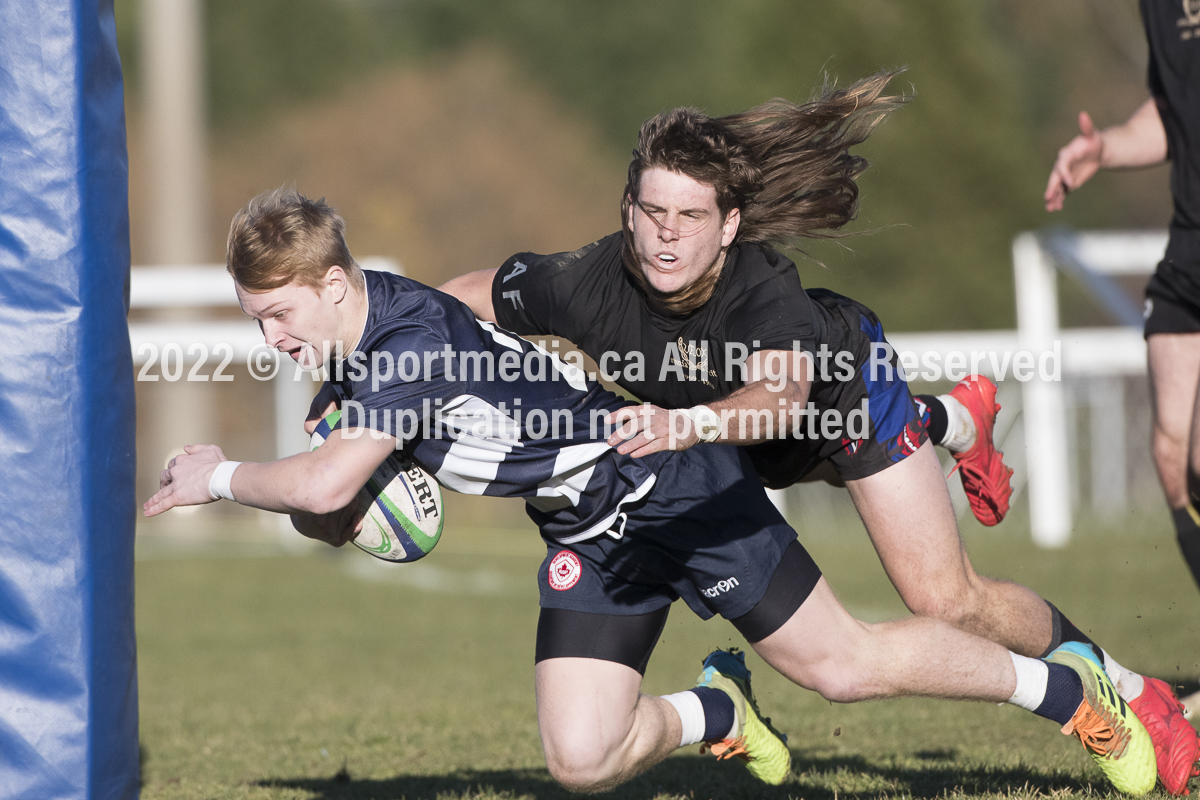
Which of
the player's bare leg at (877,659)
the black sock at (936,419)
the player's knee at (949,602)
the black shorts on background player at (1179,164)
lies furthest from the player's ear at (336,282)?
the black shorts on background player at (1179,164)

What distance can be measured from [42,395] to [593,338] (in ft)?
5.16

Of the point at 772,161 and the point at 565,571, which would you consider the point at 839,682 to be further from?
the point at 772,161

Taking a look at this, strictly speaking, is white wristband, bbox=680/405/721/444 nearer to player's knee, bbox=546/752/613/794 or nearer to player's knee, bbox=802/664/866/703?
player's knee, bbox=802/664/866/703

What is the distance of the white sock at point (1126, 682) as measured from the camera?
4.05 metres

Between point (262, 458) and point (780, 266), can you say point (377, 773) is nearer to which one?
point (780, 266)

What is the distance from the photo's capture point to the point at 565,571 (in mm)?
3900

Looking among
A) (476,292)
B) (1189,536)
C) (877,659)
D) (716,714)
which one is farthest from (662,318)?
(1189,536)

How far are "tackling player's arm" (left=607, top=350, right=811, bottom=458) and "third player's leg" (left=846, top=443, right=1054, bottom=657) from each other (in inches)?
25.4

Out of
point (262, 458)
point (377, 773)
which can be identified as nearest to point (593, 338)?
point (377, 773)

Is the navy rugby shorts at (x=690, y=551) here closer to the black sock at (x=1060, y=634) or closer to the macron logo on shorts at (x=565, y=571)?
the macron logo on shorts at (x=565, y=571)

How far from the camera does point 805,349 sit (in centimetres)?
355

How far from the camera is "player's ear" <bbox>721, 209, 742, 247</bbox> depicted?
3773mm

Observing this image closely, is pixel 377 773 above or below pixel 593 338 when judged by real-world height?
below

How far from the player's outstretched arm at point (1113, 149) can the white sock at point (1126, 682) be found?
1.81 meters
